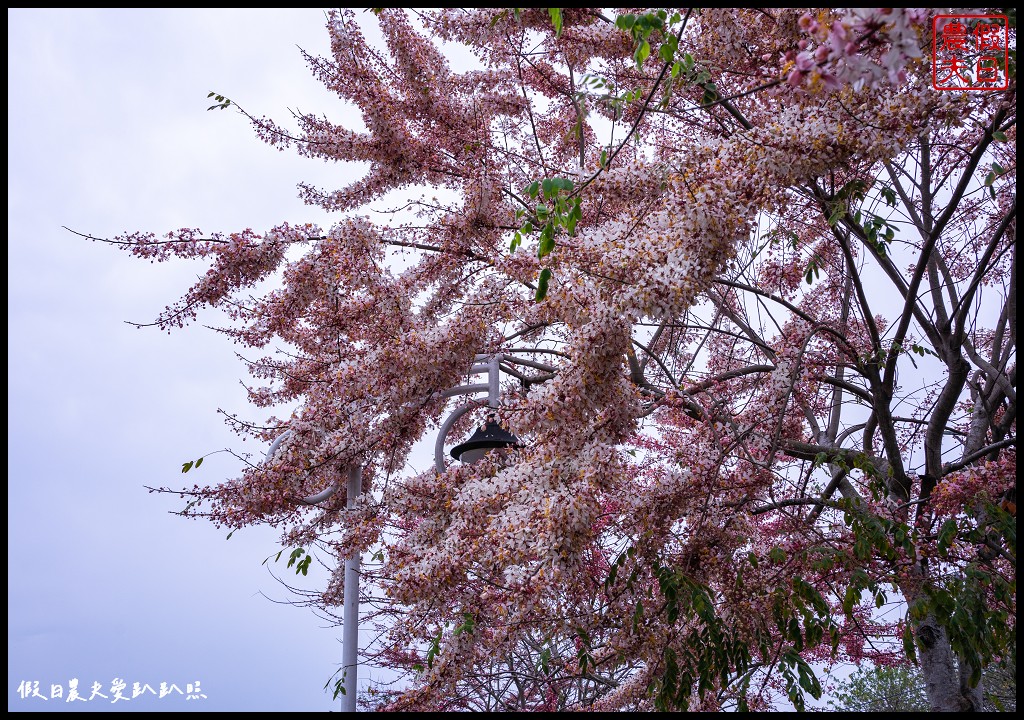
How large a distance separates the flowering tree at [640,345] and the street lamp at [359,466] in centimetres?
15

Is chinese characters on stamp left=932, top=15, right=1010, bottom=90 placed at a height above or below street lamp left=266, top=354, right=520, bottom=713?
above

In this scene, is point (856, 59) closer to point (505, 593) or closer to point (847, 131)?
point (847, 131)

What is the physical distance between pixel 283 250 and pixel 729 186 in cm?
270

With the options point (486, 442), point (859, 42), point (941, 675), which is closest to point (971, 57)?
point (859, 42)

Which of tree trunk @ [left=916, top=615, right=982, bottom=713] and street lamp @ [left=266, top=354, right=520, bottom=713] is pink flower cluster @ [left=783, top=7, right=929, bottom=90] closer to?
street lamp @ [left=266, top=354, right=520, bottom=713]

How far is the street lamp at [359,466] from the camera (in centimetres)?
429

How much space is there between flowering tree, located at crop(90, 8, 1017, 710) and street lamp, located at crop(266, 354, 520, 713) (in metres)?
0.15

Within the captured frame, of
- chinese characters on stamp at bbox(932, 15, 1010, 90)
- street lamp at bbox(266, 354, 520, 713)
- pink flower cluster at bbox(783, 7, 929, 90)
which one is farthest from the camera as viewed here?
street lamp at bbox(266, 354, 520, 713)

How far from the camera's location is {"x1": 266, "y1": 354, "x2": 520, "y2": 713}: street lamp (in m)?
4.29

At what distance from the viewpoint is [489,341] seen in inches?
161

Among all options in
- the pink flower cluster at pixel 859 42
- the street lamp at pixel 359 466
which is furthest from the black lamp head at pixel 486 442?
the pink flower cluster at pixel 859 42

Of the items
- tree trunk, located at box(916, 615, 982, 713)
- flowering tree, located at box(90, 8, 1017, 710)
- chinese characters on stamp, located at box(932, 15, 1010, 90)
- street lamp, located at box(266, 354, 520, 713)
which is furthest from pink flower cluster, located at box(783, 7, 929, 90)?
tree trunk, located at box(916, 615, 982, 713)

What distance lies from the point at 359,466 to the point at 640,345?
1902 mm

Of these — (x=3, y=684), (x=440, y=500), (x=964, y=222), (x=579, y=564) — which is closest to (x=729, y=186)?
(x=579, y=564)
